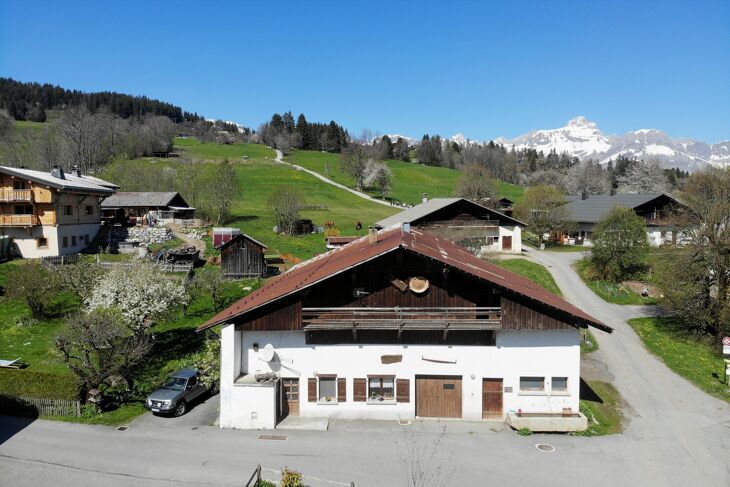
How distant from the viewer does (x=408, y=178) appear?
14250 centimetres

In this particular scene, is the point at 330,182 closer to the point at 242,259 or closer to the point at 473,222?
the point at 473,222

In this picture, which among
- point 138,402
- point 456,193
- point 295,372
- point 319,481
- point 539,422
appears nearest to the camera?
point 319,481

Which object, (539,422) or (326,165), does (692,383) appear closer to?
(539,422)

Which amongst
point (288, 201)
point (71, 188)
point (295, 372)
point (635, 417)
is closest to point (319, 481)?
point (295, 372)

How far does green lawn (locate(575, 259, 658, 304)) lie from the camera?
38.8 m

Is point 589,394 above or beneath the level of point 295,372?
beneath

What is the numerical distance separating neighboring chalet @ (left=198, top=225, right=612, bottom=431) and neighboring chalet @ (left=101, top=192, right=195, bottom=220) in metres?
49.0

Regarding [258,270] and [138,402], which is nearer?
[138,402]

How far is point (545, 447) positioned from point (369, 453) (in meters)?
6.20

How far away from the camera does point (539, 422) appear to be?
18.2 meters

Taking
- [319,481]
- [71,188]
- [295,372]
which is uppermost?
[71,188]

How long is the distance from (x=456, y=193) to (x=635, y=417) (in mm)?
67361

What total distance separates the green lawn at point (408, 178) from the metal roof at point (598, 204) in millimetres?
39108

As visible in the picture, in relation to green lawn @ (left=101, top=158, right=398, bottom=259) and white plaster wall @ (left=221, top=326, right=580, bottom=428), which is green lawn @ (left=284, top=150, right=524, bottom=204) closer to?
green lawn @ (left=101, top=158, right=398, bottom=259)
